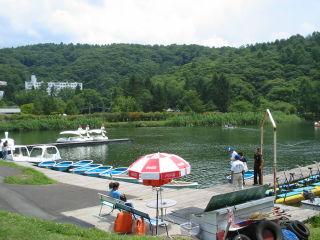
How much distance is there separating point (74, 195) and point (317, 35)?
19041 cm

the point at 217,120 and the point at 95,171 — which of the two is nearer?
the point at 95,171

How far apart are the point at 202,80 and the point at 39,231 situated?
12510cm

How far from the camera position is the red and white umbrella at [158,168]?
934cm

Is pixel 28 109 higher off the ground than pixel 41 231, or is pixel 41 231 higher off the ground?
pixel 28 109

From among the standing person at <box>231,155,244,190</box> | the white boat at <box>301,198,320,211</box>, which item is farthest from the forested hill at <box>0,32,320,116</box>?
the white boat at <box>301,198,320,211</box>

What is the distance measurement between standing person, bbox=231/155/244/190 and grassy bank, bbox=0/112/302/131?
66712 mm

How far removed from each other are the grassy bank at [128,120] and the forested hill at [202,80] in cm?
846

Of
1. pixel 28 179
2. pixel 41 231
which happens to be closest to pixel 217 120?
pixel 28 179

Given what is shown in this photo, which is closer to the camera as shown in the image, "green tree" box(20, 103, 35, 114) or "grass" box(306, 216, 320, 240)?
"grass" box(306, 216, 320, 240)

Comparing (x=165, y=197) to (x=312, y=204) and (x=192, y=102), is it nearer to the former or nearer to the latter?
(x=312, y=204)

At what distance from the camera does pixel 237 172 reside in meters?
15.1

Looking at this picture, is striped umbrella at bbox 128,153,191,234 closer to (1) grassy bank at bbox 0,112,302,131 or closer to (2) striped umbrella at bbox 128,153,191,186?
(2) striped umbrella at bbox 128,153,191,186

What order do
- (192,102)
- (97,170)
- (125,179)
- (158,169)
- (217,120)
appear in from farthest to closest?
(192,102) < (217,120) < (97,170) < (125,179) < (158,169)

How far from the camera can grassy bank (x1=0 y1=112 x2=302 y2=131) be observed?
8094cm
